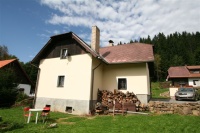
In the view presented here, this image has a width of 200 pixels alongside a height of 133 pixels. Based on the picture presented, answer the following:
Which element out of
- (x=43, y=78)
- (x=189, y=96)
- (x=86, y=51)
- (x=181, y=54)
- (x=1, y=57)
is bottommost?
(x=189, y=96)

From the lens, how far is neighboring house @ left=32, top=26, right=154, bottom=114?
12.8m

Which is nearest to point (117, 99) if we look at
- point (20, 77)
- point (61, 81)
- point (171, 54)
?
point (61, 81)

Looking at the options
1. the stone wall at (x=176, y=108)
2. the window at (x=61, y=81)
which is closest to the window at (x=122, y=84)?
the stone wall at (x=176, y=108)

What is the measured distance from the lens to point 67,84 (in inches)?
536

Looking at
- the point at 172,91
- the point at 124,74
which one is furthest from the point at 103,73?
the point at 172,91

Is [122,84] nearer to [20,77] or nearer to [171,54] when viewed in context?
[20,77]

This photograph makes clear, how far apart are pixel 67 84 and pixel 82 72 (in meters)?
1.90

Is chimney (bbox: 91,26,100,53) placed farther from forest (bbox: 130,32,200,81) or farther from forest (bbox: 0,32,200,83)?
forest (bbox: 130,32,200,81)

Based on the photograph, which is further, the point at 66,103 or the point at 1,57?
the point at 1,57

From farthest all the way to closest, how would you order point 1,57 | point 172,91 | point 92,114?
1. point 1,57
2. point 172,91
3. point 92,114

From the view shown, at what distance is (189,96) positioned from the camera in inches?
618

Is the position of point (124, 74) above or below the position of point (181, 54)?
below

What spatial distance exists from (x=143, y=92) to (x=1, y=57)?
4606cm

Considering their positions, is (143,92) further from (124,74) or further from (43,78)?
(43,78)
